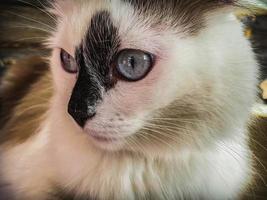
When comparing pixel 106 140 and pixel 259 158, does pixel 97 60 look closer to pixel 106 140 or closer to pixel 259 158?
pixel 106 140

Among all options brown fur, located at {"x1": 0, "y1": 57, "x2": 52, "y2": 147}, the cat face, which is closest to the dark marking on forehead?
the cat face

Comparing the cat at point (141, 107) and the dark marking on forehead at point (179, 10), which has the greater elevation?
the dark marking on forehead at point (179, 10)

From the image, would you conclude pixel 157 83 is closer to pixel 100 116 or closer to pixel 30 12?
pixel 100 116

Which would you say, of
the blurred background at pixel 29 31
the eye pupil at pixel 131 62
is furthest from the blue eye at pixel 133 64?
the blurred background at pixel 29 31

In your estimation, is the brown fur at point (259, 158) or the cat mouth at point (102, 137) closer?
the cat mouth at point (102, 137)

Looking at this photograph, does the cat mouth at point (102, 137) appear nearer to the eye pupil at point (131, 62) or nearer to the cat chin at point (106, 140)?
the cat chin at point (106, 140)

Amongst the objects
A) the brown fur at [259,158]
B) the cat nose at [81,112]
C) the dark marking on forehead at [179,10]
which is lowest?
the brown fur at [259,158]

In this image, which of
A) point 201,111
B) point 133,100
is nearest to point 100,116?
point 133,100
